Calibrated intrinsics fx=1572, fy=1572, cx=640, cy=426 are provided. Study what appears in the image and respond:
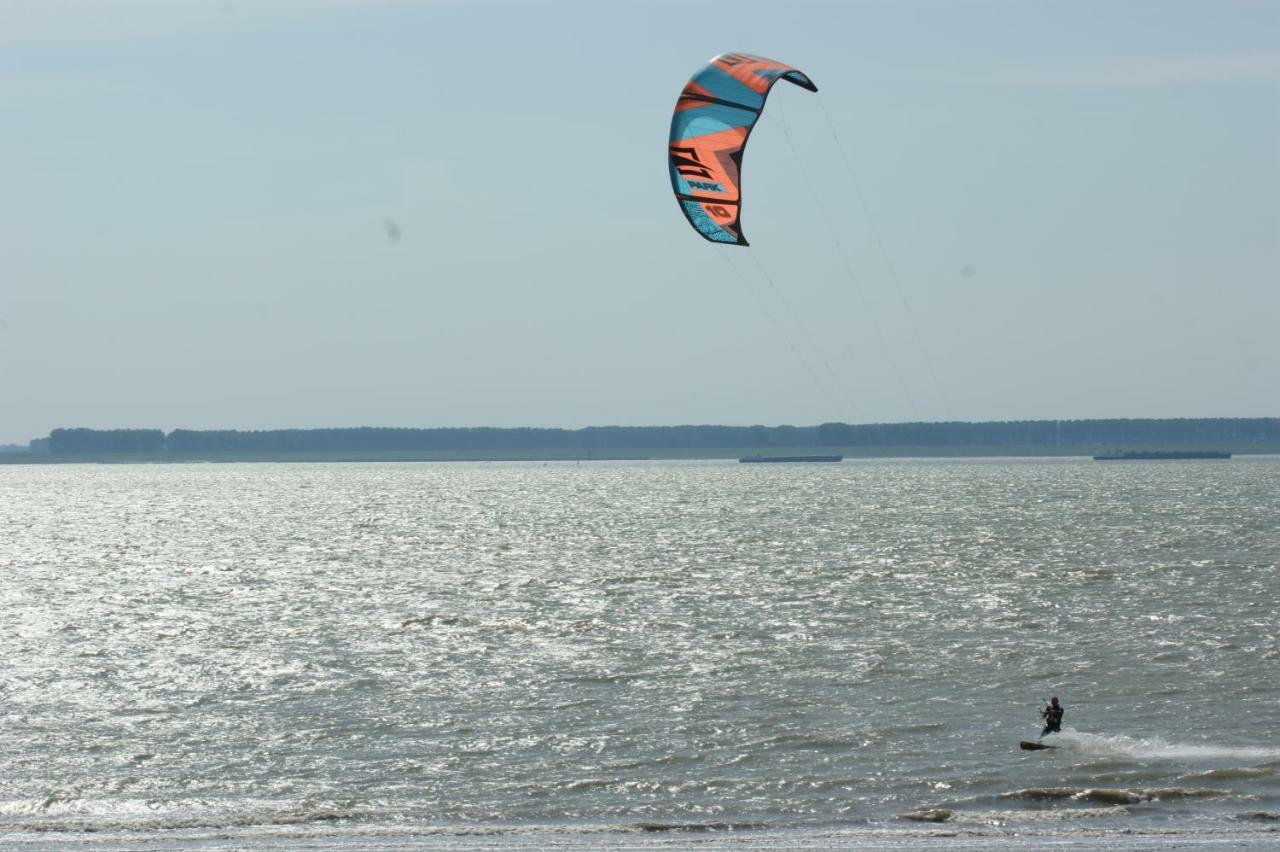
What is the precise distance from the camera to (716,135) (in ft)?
97.1

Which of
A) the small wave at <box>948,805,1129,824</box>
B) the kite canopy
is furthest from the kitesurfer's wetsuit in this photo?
the kite canopy

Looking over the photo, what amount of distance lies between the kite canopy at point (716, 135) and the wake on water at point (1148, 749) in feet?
39.9

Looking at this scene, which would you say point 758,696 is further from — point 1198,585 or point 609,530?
point 609,530

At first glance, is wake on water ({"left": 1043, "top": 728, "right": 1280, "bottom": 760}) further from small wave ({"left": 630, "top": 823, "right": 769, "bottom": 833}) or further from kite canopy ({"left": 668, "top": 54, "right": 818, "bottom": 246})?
kite canopy ({"left": 668, "top": 54, "right": 818, "bottom": 246})

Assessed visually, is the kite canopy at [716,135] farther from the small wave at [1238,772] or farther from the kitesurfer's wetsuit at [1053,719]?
the small wave at [1238,772]

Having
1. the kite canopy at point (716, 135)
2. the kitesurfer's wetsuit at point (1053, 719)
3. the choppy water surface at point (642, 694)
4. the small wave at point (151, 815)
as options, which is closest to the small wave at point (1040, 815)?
the choppy water surface at point (642, 694)

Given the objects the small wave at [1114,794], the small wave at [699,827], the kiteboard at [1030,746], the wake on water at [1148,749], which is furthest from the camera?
the kiteboard at [1030,746]

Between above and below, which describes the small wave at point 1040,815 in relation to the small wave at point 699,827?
above

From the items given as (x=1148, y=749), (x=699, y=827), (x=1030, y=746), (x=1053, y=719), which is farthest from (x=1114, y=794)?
(x=699, y=827)

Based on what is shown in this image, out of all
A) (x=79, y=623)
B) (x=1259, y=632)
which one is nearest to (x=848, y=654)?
(x=1259, y=632)

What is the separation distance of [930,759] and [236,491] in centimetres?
14868

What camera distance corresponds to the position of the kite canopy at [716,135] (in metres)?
29.2

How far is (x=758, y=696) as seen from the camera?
24531 millimetres

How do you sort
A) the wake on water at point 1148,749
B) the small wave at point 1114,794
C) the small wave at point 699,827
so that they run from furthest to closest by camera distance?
the wake on water at point 1148,749 → the small wave at point 1114,794 → the small wave at point 699,827
